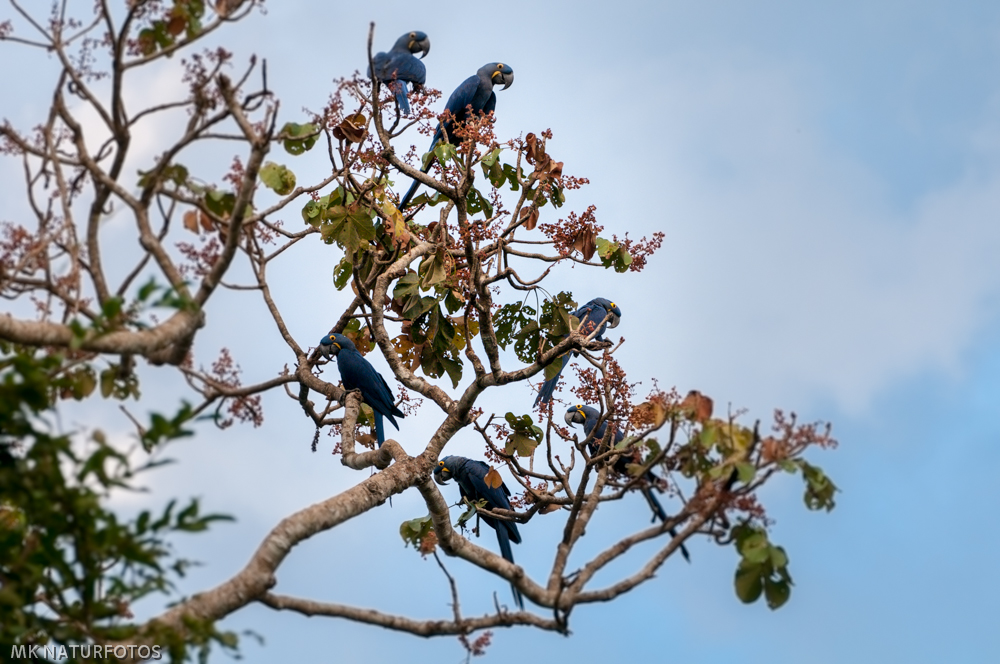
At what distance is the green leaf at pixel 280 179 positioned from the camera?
5.54m

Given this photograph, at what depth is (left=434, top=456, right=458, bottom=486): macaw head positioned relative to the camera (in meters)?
7.56

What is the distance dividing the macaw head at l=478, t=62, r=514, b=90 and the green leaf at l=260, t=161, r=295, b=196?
3645 millimetres

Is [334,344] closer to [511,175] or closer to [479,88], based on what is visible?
[511,175]

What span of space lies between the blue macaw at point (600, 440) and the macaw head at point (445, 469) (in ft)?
3.05

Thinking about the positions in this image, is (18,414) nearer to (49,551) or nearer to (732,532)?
(49,551)

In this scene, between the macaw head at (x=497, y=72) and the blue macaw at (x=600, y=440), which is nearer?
the blue macaw at (x=600, y=440)

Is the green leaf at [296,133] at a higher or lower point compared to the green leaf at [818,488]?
higher

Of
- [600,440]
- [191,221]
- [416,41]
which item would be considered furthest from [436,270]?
[416,41]

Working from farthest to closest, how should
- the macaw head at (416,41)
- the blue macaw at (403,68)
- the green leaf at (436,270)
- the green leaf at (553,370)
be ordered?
the macaw head at (416,41) < the blue macaw at (403,68) < the green leaf at (553,370) < the green leaf at (436,270)

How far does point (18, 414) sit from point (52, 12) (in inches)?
71.7

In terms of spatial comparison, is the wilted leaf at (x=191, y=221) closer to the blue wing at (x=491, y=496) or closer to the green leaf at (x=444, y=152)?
the green leaf at (x=444, y=152)

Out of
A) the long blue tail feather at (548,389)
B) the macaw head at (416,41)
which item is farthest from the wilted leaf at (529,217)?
the macaw head at (416,41)

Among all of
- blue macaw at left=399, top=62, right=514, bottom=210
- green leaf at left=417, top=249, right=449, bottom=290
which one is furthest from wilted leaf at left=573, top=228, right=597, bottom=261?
blue macaw at left=399, top=62, right=514, bottom=210

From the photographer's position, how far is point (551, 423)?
5.37 m
